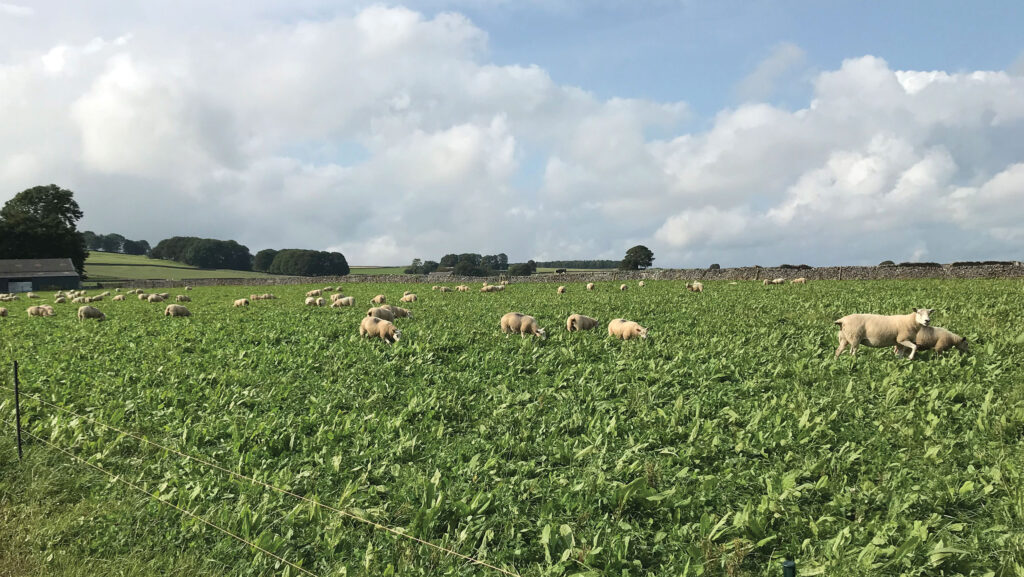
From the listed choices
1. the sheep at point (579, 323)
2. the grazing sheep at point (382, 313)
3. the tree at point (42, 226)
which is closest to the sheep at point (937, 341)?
the sheep at point (579, 323)

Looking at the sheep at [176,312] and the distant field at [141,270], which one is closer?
the sheep at [176,312]

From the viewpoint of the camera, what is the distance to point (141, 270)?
13138 cm

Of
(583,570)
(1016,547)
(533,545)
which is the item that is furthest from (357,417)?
(1016,547)

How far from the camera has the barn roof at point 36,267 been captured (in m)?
77.5

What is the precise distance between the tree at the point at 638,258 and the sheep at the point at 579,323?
10347 centimetres

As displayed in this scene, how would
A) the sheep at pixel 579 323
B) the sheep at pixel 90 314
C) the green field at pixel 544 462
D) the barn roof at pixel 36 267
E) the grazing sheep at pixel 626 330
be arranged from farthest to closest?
the barn roof at pixel 36 267, the sheep at pixel 90 314, the sheep at pixel 579 323, the grazing sheep at pixel 626 330, the green field at pixel 544 462

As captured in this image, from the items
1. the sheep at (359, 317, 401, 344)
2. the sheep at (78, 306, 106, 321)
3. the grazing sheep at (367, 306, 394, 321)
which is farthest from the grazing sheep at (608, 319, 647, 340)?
the sheep at (78, 306, 106, 321)

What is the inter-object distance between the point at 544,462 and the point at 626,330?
8752 millimetres

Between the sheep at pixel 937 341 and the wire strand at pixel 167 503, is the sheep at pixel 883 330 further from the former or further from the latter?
the wire strand at pixel 167 503

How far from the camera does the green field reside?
5574mm

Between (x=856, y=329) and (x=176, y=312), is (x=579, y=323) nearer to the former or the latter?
(x=856, y=329)

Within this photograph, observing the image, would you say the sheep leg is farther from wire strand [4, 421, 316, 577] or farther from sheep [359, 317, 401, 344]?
wire strand [4, 421, 316, 577]

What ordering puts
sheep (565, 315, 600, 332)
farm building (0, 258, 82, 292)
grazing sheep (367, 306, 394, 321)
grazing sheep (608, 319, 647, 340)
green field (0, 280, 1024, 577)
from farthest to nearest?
farm building (0, 258, 82, 292), grazing sheep (367, 306, 394, 321), sheep (565, 315, 600, 332), grazing sheep (608, 319, 647, 340), green field (0, 280, 1024, 577)

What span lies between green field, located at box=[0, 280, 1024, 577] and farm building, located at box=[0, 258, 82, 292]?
3291 inches
